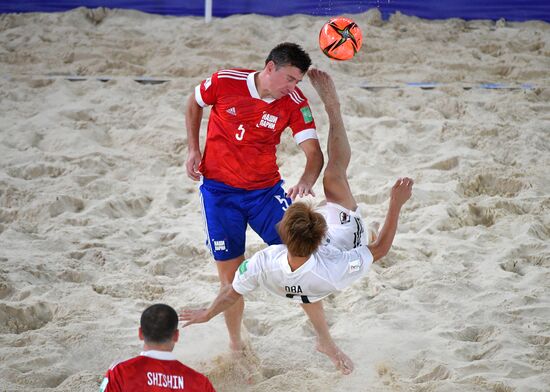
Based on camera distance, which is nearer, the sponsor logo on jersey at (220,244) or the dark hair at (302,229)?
the dark hair at (302,229)

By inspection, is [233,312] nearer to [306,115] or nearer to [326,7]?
[306,115]

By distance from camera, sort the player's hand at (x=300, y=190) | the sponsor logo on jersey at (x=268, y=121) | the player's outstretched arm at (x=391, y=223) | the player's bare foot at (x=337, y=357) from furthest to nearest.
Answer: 1. the sponsor logo on jersey at (x=268, y=121)
2. the player's bare foot at (x=337, y=357)
3. the player's hand at (x=300, y=190)
4. the player's outstretched arm at (x=391, y=223)

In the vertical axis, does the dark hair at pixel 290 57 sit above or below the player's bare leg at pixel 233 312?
above

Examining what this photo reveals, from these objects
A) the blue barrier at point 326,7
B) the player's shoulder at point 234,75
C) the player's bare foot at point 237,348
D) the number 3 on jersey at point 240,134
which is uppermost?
the blue barrier at point 326,7

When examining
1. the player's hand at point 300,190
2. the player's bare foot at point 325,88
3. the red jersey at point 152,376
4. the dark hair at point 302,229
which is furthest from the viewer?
the player's bare foot at point 325,88

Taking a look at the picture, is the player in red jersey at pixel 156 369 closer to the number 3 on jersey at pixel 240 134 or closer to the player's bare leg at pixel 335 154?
the number 3 on jersey at pixel 240 134

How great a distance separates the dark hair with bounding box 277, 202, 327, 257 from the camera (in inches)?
136

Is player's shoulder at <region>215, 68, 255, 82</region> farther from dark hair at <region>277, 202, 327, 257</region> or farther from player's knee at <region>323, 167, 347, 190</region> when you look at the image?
dark hair at <region>277, 202, 327, 257</region>

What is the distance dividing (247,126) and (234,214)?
1.54ft

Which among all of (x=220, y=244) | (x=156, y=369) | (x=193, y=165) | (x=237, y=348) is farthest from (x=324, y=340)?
(x=156, y=369)

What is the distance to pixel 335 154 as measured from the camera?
4.37m

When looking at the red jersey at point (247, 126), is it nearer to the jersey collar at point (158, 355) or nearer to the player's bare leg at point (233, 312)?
the player's bare leg at point (233, 312)

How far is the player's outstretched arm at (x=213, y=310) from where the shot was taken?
11.6 ft

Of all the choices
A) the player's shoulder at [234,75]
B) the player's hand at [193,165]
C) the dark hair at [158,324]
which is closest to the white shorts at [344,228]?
the player's hand at [193,165]
